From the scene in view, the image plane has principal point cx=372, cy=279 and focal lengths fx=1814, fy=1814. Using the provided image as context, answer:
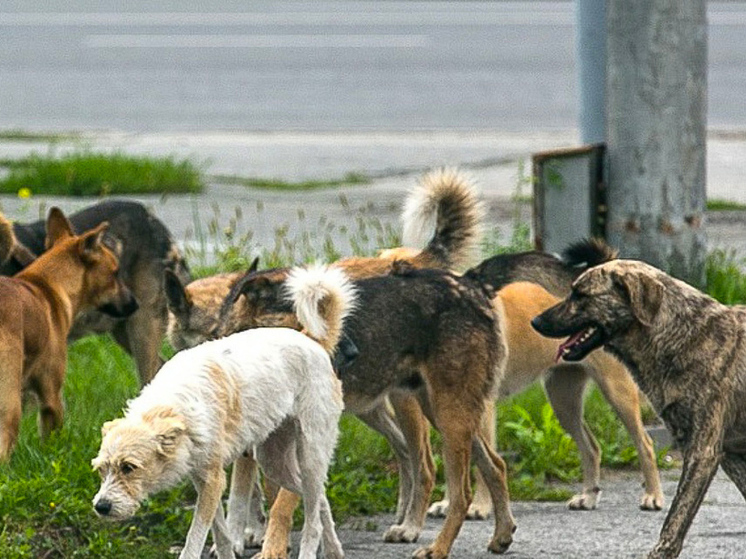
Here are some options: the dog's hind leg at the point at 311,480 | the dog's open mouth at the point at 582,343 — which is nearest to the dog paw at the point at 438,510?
the dog's open mouth at the point at 582,343

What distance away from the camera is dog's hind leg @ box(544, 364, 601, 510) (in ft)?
26.9

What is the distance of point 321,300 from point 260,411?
0.71 metres

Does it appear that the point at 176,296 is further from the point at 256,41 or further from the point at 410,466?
the point at 256,41

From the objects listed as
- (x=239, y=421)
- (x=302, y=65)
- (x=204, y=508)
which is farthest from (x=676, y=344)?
(x=302, y=65)

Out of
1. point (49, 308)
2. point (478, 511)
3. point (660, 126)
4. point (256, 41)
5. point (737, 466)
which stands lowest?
point (478, 511)

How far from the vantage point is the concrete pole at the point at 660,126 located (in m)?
10.1

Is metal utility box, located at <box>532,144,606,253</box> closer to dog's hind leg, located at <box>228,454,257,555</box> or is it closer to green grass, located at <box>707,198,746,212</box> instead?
dog's hind leg, located at <box>228,454,257,555</box>

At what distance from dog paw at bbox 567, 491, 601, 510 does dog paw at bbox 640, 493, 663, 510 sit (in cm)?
21

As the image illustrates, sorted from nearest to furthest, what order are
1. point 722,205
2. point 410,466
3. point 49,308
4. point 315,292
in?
point 315,292 → point 410,466 → point 49,308 → point 722,205

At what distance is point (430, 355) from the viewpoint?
743 cm

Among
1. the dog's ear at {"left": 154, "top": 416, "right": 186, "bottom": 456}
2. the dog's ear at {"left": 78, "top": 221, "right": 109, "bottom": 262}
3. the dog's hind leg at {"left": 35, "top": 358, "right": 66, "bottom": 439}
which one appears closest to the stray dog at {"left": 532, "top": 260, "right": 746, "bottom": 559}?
the dog's ear at {"left": 154, "top": 416, "right": 186, "bottom": 456}

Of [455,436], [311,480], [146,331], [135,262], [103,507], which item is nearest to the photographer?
[103,507]

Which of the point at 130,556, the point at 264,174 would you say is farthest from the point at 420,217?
the point at 264,174

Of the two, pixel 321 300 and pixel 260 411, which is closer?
pixel 260 411
